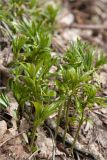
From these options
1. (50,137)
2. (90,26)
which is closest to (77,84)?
(50,137)

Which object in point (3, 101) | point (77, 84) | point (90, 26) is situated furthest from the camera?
point (90, 26)

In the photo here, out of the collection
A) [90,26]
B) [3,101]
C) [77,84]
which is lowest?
[90,26]

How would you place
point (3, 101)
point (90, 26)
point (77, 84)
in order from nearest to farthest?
1. point (77, 84)
2. point (3, 101)
3. point (90, 26)

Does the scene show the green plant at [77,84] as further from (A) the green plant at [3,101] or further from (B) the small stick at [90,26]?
(B) the small stick at [90,26]

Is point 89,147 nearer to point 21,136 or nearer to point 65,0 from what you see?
point 21,136

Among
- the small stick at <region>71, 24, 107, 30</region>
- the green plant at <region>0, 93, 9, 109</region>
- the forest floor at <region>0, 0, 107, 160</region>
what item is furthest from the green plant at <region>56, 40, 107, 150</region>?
the small stick at <region>71, 24, 107, 30</region>

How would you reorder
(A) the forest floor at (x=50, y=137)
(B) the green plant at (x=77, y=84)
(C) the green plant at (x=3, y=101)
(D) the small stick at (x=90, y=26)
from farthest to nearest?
(D) the small stick at (x=90, y=26) < (C) the green plant at (x=3, y=101) < (A) the forest floor at (x=50, y=137) < (B) the green plant at (x=77, y=84)

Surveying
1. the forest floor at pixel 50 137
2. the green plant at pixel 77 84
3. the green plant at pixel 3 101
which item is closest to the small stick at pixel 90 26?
the forest floor at pixel 50 137

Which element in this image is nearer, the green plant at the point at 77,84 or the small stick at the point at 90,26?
the green plant at the point at 77,84

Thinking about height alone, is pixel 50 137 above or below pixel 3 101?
below

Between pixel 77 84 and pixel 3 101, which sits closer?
pixel 77 84

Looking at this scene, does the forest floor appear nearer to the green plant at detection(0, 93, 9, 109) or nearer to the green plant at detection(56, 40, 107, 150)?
the green plant at detection(0, 93, 9, 109)

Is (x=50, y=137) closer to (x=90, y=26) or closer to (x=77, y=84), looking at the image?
(x=77, y=84)
